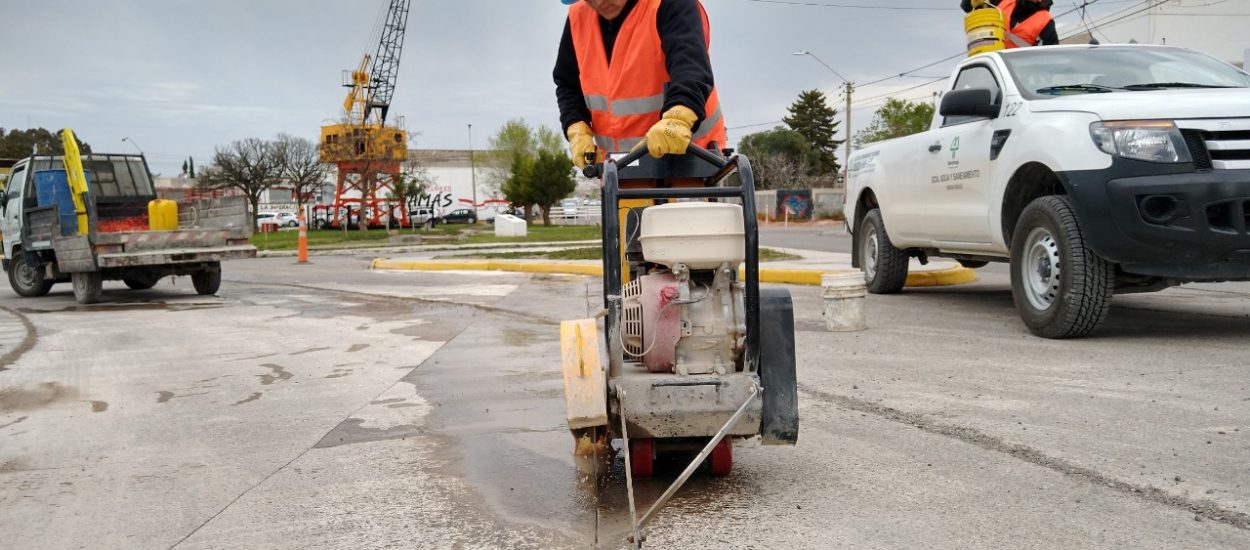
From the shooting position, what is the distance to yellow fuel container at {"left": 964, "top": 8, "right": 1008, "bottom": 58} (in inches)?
416

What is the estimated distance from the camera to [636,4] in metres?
4.24

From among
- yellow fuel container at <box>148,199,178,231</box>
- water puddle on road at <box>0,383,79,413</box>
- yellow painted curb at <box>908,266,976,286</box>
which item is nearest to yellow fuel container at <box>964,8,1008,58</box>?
yellow painted curb at <box>908,266,976,286</box>

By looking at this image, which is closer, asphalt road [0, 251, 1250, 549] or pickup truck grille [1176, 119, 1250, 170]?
asphalt road [0, 251, 1250, 549]

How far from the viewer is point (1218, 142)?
223 inches

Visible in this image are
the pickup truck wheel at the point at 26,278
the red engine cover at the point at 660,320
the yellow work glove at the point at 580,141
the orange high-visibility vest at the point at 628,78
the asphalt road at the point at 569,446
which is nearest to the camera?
the asphalt road at the point at 569,446

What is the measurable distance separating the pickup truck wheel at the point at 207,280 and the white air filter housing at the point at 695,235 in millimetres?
11563

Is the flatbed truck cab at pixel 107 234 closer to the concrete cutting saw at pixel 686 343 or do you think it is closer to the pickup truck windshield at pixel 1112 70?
the pickup truck windshield at pixel 1112 70

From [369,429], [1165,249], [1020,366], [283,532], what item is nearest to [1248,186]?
[1165,249]

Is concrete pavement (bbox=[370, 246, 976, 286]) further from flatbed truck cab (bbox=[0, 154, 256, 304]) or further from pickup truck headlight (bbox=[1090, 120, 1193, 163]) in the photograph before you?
flatbed truck cab (bbox=[0, 154, 256, 304])

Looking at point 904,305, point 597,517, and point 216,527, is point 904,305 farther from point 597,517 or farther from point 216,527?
point 216,527

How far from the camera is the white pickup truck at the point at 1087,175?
563 centimetres

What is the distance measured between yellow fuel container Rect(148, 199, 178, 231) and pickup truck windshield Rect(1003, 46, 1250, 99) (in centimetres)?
1155

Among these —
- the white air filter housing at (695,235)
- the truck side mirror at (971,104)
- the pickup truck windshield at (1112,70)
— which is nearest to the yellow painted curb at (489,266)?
the truck side mirror at (971,104)

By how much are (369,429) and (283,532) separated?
1521mm
